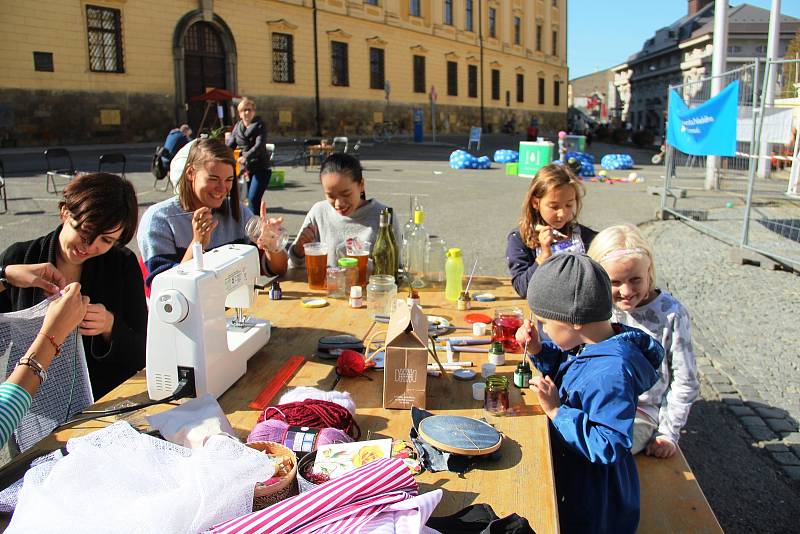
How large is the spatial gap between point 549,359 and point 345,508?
47.3 inches

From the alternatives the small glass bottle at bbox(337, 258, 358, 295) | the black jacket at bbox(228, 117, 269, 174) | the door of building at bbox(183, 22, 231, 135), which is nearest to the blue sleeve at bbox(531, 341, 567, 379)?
the small glass bottle at bbox(337, 258, 358, 295)

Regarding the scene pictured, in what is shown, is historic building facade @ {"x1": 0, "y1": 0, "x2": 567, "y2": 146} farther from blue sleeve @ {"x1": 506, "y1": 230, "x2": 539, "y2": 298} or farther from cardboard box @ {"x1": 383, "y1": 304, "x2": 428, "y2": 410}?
cardboard box @ {"x1": 383, "y1": 304, "x2": 428, "y2": 410}

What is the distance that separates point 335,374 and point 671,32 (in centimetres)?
6633

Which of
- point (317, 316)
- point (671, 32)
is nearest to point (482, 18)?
point (671, 32)

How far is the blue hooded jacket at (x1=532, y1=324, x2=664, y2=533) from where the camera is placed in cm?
168

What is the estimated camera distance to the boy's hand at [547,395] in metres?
1.79

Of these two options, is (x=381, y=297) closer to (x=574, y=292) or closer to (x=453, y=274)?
(x=453, y=274)

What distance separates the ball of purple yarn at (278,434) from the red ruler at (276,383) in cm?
23

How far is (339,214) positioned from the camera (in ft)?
12.5

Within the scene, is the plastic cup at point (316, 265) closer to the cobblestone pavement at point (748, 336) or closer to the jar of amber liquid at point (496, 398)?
the jar of amber liquid at point (496, 398)

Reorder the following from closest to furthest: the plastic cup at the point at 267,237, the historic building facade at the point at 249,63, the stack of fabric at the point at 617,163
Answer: the plastic cup at the point at 267,237
the historic building facade at the point at 249,63
the stack of fabric at the point at 617,163

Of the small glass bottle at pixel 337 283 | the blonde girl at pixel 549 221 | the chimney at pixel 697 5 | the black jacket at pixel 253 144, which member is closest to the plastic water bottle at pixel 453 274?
the blonde girl at pixel 549 221

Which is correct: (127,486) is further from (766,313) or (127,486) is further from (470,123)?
(470,123)

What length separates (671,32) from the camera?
59250 millimetres
